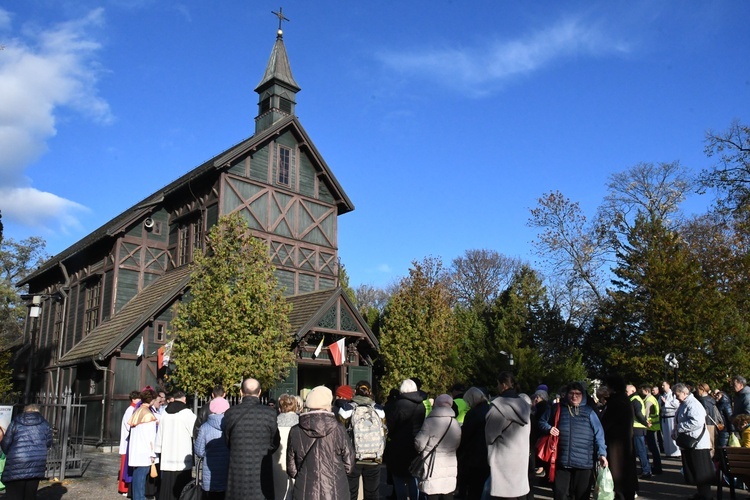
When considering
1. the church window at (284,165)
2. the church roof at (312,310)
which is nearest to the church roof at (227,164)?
the church window at (284,165)

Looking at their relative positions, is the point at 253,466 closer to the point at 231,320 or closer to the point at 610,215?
the point at 231,320

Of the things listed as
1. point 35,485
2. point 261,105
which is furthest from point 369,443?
point 261,105

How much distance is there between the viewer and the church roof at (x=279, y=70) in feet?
97.4

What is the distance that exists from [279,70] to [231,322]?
15564 mm

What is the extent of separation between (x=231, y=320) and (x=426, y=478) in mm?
Answer: 12233

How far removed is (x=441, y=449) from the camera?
727cm

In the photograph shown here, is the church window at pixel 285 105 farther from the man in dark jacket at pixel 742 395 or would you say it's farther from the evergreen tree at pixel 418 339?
the man in dark jacket at pixel 742 395

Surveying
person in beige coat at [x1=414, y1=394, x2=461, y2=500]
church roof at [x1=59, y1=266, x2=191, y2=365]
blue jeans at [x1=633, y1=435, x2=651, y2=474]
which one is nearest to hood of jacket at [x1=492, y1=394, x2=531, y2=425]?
person in beige coat at [x1=414, y1=394, x2=461, y2=500]

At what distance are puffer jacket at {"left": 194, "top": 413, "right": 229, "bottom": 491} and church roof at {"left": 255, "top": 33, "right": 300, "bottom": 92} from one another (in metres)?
24.2

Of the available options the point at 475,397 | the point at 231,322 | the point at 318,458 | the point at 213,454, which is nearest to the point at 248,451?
the point at 213,454

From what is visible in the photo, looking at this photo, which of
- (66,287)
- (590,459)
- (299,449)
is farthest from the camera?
(66,287)

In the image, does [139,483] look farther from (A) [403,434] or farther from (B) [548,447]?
(B) [548,447]

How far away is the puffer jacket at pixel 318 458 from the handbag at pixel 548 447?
2987mm

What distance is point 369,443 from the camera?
8094 millimetres
